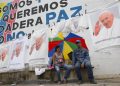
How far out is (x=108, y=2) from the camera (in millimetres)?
11336

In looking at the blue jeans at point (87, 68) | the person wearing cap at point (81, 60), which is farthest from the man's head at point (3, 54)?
the blue jeans at point (87, 68)

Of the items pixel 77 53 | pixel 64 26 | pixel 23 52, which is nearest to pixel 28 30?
pixel 23 52

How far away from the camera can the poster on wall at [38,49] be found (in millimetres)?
12481

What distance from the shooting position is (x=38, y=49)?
41.6 feet

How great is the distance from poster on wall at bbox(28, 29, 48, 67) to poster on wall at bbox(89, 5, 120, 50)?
6.87ft

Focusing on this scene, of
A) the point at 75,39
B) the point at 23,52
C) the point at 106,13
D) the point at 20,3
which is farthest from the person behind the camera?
the point at 20,3

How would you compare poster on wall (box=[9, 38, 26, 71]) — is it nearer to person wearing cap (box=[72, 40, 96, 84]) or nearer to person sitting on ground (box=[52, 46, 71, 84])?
person sitting on ground (box=[52, 46, 71, 84])

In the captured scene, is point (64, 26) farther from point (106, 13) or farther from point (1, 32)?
point (1, 32)

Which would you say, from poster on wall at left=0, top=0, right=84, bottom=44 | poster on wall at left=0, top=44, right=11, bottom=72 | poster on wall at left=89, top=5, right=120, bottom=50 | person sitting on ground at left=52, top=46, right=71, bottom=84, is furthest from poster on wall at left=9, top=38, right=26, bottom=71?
poster on wall at left=89, top=5, right=120, bottom=50

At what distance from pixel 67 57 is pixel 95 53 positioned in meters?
1.03

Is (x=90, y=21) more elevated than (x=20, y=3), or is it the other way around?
(x=20, y=3)

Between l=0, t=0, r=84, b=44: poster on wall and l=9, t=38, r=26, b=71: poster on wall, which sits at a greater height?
l=0, t=0, r=84, b=44: poster on wall

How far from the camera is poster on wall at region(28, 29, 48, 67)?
12481 mm

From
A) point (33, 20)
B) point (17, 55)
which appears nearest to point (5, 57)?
point (17, 55)
